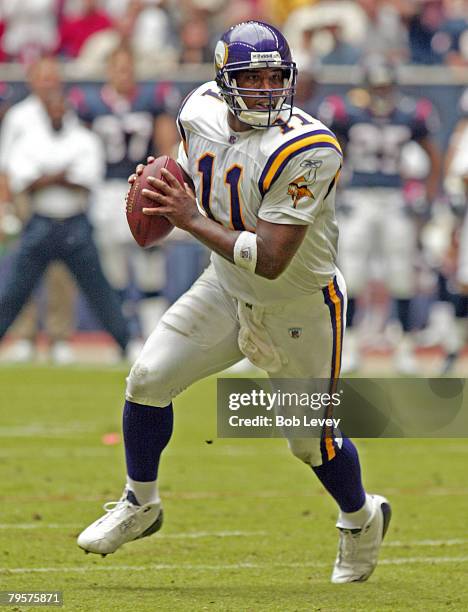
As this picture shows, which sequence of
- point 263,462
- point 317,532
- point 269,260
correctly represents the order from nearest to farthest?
point 269,260 → point 317,532 → point 263,462

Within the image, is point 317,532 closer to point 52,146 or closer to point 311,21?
point 52,146

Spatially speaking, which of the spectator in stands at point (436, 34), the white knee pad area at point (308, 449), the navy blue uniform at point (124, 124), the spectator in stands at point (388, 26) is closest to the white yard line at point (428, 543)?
the white knee pad area at point (308, 449)

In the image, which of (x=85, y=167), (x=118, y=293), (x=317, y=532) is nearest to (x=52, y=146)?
(x=85, y=167)

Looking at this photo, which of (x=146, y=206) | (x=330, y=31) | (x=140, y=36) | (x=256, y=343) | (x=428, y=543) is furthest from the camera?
(x=140, y=36)

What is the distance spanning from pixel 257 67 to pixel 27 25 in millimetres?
8665

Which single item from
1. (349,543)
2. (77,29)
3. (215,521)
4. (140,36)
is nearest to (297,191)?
(349,543)

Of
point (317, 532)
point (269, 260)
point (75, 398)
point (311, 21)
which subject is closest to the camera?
point (269, 260)

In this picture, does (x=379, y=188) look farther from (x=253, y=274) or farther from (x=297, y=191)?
(x=297, y=191)

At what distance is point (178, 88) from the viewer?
11.7 meters

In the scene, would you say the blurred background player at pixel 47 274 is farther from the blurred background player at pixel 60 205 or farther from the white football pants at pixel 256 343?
the white football pants at pixel 256 343

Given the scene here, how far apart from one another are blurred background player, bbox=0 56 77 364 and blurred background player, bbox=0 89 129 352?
3.4 inches

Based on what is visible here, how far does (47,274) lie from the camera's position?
11492 mm

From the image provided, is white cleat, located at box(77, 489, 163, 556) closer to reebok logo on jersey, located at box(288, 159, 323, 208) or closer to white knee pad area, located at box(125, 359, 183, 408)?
white knee pad area, located at box(125, 359, 183, 408)

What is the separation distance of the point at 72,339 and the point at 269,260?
7.49 meters
